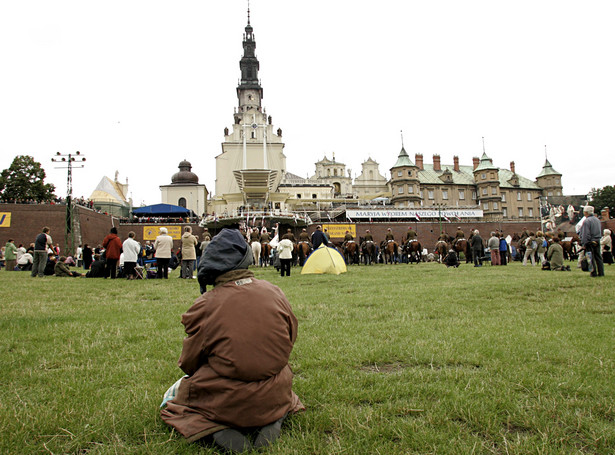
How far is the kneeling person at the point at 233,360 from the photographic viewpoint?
2.88 meters

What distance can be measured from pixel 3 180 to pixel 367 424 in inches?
2265

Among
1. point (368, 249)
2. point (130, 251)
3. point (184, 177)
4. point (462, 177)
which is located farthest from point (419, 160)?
point (130, 251)

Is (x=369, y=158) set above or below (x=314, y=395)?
above

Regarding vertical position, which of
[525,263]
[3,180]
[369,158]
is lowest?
[525,263]

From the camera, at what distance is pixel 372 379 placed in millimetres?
4023

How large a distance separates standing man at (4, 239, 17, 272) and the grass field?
16281 mm

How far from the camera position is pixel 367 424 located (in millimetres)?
3125

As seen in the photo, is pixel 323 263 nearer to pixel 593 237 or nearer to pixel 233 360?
pixel 593 237

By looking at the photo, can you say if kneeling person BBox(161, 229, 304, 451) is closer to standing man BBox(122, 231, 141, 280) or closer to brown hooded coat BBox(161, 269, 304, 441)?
brown hooded coat BBox(161, 269, 304, 441)

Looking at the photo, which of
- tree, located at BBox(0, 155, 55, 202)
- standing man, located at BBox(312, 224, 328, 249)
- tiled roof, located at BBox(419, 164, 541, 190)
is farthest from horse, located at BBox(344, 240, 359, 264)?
tiled roof, located at BBox(419, 164, 541, 190)

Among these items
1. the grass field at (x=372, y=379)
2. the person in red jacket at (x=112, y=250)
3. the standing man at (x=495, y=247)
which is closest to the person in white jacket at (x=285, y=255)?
the person in red jacket at (x=112, y=250)

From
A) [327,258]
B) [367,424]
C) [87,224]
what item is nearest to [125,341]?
[367,424]

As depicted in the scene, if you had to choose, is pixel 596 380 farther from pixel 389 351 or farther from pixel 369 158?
pixel 369 158

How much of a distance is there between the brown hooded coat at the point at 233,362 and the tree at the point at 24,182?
54797 millimetres
